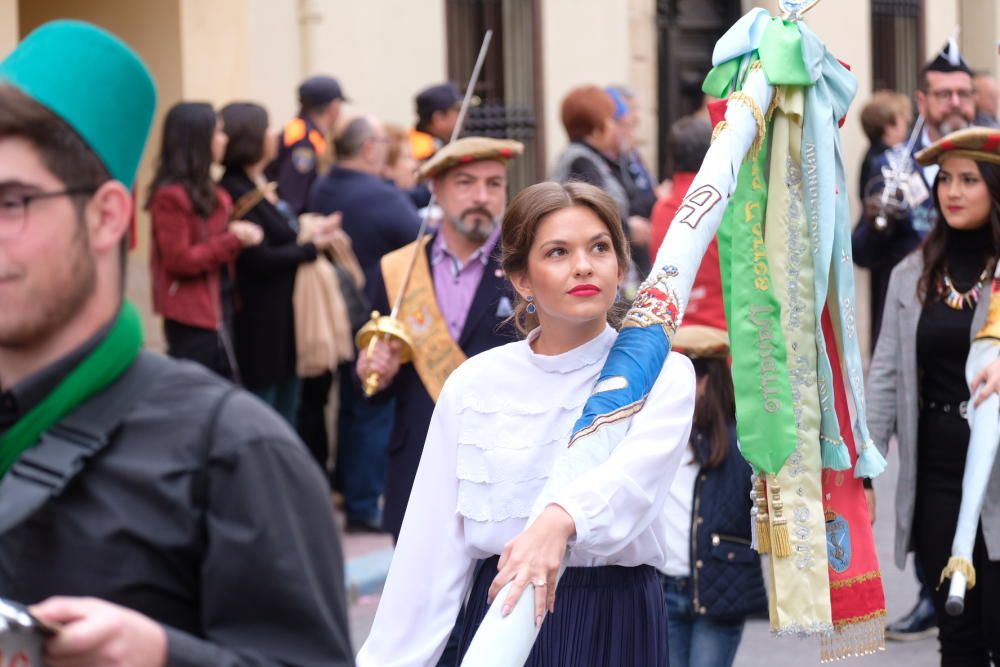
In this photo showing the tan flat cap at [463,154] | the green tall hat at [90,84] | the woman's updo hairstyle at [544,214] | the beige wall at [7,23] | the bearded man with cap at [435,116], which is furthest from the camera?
the bearded man with cap at [435,116]

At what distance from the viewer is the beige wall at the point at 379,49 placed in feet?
37.6

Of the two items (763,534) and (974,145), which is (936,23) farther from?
(763,534)

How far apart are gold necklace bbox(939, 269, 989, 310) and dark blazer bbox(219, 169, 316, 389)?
3.73 meters

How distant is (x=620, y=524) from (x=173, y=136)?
16.5 feet

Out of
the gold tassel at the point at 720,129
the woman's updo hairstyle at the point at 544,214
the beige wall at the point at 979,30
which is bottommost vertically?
the woman's updo hairstyle at the point at 544,214

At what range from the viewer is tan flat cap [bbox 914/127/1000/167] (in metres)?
5.38

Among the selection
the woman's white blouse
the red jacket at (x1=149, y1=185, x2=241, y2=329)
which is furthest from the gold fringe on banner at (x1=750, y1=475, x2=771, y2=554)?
the red jacket at (x1=149, y1=185, x2=241, y2=329)

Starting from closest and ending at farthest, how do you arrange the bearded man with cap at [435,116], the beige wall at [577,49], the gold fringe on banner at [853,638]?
the gold fringe on banner at [853,638]
the bearded man with cap at [435,116]
the beige wall at [577,49]

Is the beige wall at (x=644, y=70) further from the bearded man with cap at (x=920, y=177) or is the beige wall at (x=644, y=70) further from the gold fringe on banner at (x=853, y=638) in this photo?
the gold fringe on banner at (x=853, y=638)

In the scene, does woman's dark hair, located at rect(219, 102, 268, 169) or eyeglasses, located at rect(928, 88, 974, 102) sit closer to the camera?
woman's dark hair, located at rect(219, 102, 268, 169)

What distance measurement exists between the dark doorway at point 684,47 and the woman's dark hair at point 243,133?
23.5 ft

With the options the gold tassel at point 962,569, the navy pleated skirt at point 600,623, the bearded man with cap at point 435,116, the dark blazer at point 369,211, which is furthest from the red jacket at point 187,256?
the navy pleated skirt at point 600,623

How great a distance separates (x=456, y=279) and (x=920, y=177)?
4088mm

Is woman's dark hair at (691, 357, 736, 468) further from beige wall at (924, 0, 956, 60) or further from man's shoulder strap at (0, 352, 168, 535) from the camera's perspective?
beige wall at (924, 0, 956, 60)
